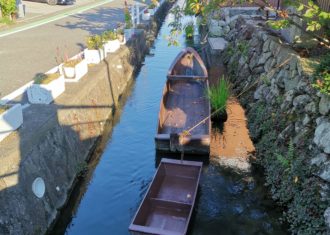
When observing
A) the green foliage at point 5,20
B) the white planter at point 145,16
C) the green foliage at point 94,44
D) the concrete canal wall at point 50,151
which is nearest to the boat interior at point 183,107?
the concrete canal wall at point 50,151

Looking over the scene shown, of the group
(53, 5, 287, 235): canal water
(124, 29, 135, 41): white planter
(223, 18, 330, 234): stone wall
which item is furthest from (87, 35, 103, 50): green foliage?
(223, 18, 330, 234): stone wall

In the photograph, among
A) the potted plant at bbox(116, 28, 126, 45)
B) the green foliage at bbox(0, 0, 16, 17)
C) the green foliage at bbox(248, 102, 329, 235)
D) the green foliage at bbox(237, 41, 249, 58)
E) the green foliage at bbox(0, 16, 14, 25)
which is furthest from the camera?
the green foliage at bbox(0, 0, 16, 17)

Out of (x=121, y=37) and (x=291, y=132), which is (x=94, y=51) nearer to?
(x=121, y=37)

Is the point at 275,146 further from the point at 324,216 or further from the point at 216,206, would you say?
the point at 324,216

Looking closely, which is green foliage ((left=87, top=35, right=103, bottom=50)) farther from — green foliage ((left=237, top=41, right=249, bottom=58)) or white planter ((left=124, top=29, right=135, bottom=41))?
green foliage ((left=237, top=41, right=249, bottom=58))

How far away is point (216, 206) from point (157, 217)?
70.6 inches

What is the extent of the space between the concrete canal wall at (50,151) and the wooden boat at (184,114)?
8.15 ft

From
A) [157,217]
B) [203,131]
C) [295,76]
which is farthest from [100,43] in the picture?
[157,217]

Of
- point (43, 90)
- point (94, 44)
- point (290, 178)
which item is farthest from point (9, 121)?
point (94, 44)

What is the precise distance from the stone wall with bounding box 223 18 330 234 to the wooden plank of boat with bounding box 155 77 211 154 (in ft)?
6.08

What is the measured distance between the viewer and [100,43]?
1697 cm

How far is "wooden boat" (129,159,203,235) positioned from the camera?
28.2ft

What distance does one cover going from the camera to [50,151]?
977 centimetres

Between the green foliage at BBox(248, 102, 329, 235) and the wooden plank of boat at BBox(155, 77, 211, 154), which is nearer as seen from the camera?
the green foliage at BBox(248, 102, 329, 235)
